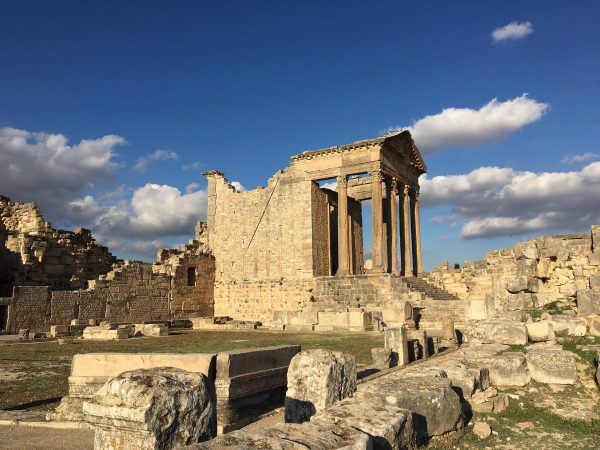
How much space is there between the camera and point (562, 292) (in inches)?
413

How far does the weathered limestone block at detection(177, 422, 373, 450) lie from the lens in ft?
10.2

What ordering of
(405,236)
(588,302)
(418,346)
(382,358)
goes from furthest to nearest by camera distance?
1. (405,236)
2. (418,346)
3. (382,358)
4. (588,302)

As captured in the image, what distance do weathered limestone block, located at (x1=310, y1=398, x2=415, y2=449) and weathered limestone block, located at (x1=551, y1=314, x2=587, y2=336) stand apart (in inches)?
207

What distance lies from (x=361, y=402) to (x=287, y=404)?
0.96 m

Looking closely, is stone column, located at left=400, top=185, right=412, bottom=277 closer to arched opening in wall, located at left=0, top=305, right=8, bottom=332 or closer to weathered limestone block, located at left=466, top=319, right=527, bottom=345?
arched opening in wall, located at left=0, top=305, right=8, bottom=332

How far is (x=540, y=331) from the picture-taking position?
28.2 feet

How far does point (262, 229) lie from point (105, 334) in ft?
42.2

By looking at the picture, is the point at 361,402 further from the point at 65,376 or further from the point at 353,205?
the point at 353,205

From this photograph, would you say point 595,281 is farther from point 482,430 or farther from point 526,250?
point 482,430

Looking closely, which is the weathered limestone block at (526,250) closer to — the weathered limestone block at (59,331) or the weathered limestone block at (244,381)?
the weathered limestone block at (244,381)

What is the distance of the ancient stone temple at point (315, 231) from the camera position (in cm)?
2667

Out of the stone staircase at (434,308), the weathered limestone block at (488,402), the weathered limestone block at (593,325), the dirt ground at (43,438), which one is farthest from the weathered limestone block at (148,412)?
the stone staircase at (434,308)

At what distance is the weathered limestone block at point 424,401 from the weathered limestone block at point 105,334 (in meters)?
14.9

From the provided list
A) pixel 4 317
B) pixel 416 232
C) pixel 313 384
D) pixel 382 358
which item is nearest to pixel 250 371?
pixel 313 384
